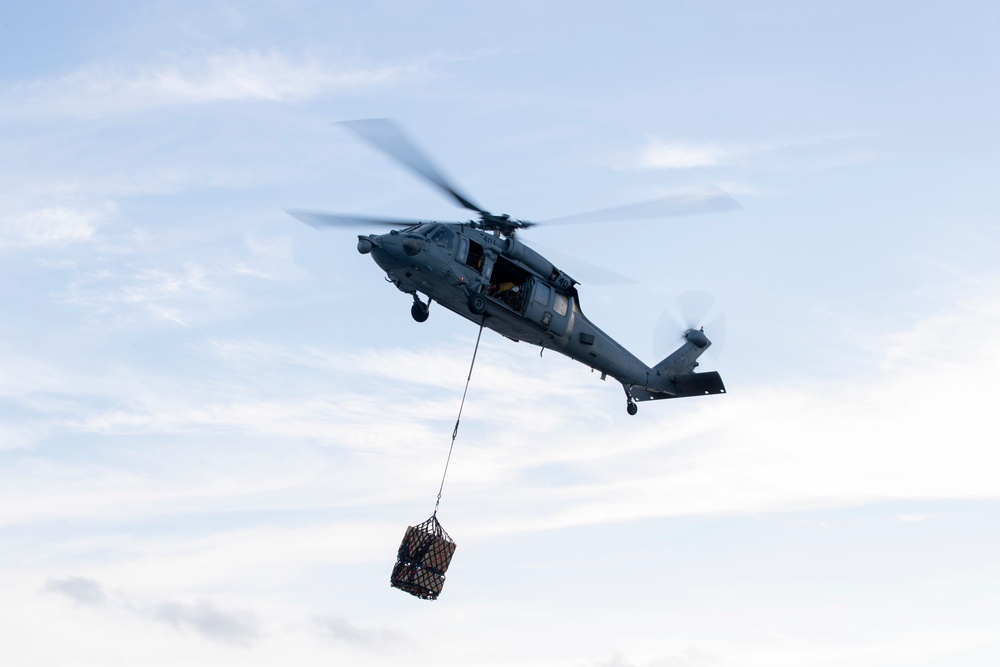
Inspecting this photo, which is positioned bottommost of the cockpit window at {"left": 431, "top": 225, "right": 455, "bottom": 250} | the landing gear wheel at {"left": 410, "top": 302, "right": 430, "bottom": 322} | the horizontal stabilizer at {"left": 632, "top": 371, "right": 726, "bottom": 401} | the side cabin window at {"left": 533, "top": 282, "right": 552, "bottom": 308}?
the landing gear wheel at {"left": 410, "top": 302, "right": 430, "bottom": 322}

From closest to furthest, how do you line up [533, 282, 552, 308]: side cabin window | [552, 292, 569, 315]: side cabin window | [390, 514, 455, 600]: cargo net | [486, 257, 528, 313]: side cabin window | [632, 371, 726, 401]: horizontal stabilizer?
[390, 514, 455, 600]: cargo net → [486, 257, 528, 313]: side cabin window → [533, 282, 552, 308]: side cabin window → [552, 292, 569, 315]: side cabin window → [632, 371, 726, 401]: horizontal stabilizer

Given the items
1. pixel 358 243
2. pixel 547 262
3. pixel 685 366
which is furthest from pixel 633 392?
pixel 358 243

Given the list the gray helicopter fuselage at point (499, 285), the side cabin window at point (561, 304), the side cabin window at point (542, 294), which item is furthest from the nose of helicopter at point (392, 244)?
the side cabin window at point (561, 304)

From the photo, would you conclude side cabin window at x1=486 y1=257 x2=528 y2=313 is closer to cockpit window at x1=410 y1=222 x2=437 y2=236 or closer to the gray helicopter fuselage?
the gray helicopter fuselage

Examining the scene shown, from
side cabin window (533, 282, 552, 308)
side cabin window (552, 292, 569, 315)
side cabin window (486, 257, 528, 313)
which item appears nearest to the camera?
side cabin window (486, 257, 528, 313)

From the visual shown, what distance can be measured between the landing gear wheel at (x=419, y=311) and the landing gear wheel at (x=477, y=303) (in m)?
1.68

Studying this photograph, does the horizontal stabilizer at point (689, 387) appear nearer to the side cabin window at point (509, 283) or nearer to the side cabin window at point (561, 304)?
the side cabin window at point (561, 304)

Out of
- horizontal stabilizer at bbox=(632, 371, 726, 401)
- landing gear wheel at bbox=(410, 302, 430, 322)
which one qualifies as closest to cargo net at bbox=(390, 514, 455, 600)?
landing gear wheel at bbox=(410, 302, 430, 322)

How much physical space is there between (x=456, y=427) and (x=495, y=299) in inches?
198

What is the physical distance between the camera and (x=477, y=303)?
140 feet

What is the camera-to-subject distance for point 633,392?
50.9m

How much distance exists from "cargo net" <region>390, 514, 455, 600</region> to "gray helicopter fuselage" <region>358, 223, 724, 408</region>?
831 cm

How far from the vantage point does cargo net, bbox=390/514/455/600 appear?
39594mm

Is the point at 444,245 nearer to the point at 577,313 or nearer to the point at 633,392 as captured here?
the point at 577,313
